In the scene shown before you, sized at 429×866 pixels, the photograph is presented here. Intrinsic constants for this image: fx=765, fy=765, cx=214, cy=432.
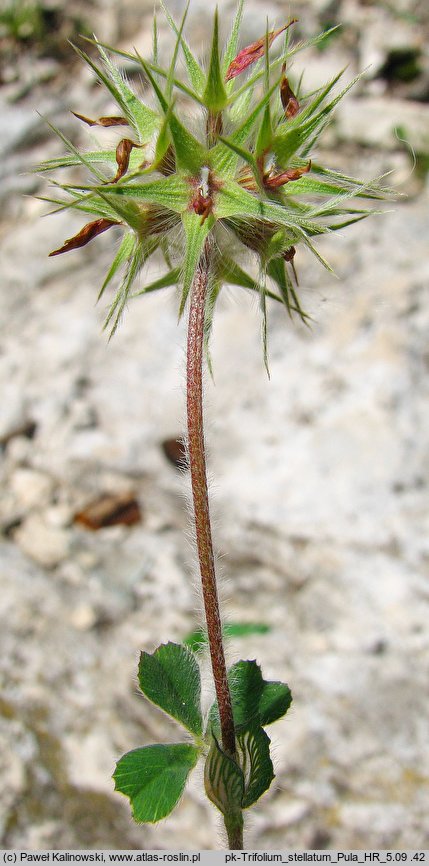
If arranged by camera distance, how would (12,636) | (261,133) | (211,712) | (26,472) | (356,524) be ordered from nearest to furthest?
(261,133)
(211,712)
(12,636)
(356,524)
(26,472)

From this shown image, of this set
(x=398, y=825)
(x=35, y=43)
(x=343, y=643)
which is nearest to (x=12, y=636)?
(x=343, y=643)

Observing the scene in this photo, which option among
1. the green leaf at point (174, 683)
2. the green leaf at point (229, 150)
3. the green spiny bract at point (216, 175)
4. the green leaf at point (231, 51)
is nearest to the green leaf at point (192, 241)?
the green spiny bract at point (216, 175)

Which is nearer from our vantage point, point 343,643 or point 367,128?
point 343,643

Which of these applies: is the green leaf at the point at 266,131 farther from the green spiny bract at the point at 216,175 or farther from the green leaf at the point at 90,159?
the green leaf at the point at 90,159

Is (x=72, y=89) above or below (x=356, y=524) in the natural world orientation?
above

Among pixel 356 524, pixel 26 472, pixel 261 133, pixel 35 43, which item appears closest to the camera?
pixel 261 133

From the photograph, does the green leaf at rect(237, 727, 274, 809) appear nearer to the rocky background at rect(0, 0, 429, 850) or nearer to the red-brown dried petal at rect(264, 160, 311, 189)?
the rocky background at rect(0, 0, 429, 850)

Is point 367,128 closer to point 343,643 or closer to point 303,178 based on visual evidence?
point 343,643

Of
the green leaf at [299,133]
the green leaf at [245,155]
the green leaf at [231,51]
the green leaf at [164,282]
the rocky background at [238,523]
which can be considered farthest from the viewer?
the rocky background at [238,523]

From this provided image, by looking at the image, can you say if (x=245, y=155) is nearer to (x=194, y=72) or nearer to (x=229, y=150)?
(x=229, y=150)
